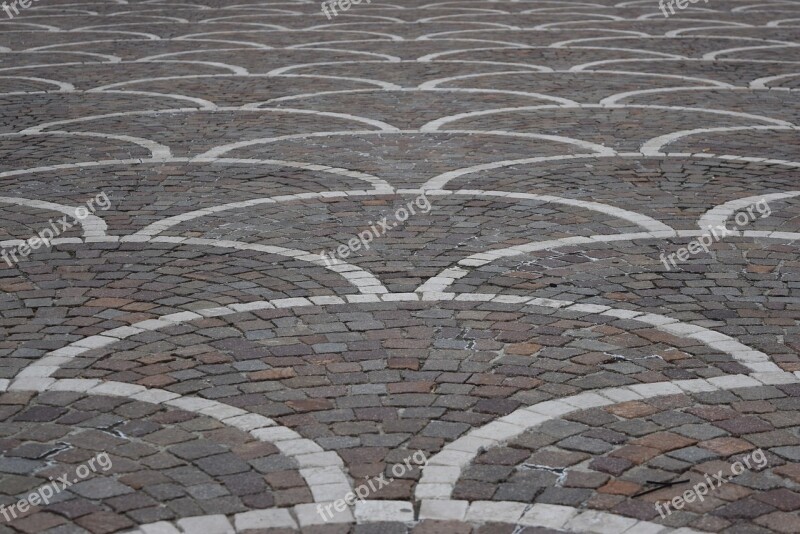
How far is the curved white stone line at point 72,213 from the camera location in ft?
33.1

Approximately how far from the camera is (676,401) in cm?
657

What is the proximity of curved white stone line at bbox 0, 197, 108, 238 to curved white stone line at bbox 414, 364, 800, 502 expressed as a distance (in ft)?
16.4

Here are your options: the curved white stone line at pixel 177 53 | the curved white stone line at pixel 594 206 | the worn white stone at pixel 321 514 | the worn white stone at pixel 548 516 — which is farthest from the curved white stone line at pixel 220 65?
the worn white stone at pixel 548 516

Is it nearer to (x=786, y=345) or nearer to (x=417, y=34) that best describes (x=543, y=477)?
(x=786, y=345)

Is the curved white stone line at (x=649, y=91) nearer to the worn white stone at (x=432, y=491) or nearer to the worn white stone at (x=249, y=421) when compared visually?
the worn white stone at (x=249, y=421)

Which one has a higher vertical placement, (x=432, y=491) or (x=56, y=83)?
(x=432, y=491)

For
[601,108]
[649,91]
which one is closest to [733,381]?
[601,108]

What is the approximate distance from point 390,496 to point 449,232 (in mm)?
4744

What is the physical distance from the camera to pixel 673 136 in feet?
45.4

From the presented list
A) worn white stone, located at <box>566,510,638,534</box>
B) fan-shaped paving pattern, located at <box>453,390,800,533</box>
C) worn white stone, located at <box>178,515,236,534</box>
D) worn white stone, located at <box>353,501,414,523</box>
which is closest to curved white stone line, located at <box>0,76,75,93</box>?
fan-shaped paving pattern, located at <box>453,390,800,533</box>

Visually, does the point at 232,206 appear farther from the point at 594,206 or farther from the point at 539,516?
the point at 539,516

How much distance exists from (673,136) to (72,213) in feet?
23.9

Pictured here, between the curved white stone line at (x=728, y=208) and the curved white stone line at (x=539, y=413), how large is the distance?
9.15 ft

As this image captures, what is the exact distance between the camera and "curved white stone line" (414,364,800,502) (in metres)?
5.70
